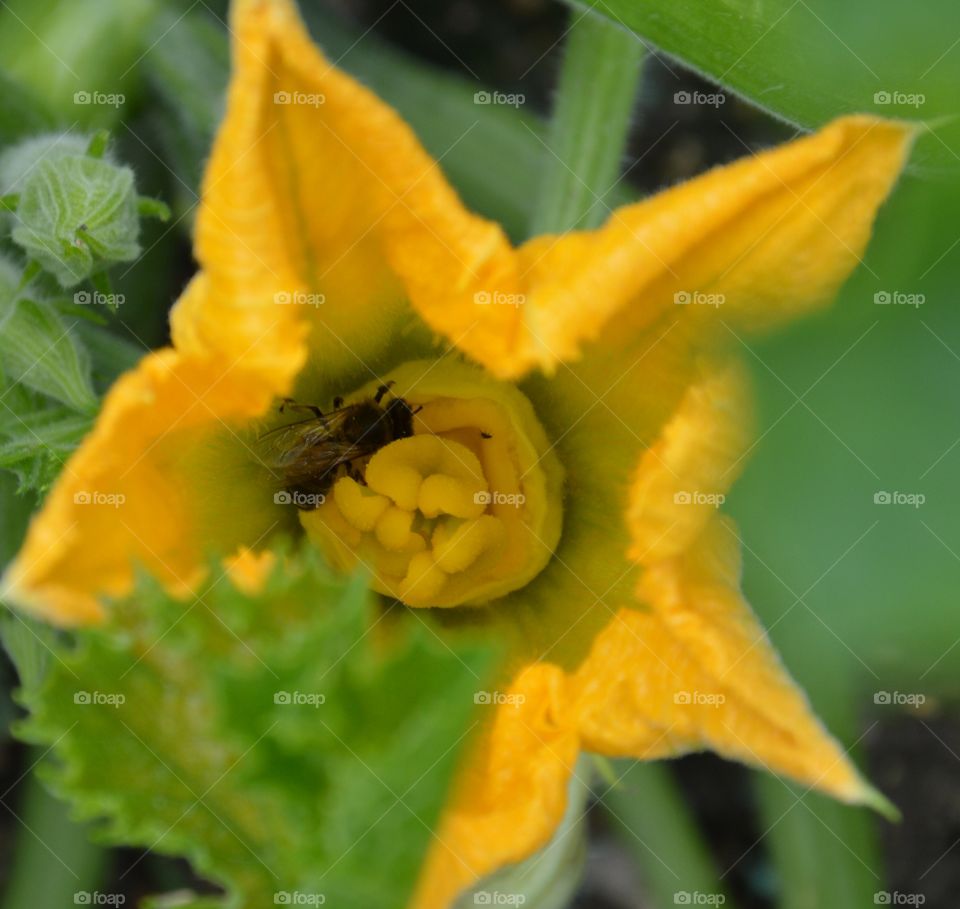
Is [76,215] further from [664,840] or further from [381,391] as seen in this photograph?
[664,840]

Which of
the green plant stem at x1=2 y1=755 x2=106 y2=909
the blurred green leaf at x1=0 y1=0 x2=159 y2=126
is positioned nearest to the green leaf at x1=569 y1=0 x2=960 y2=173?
the blurred green leaf at x1=0 y1=0 x2=159 y2=126

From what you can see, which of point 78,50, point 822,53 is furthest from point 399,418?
point 78,50

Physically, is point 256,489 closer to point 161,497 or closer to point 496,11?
point 161,497

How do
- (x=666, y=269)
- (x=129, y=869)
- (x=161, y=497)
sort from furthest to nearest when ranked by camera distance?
(x=129, y=869)
(x=161, y=497)
(x=666, y=269)

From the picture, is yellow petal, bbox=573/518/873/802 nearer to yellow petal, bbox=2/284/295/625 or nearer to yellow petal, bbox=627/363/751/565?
yellow petal, bbox=627/363/751/565

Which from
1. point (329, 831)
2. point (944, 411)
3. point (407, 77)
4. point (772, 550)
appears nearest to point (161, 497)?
point (329, 831)

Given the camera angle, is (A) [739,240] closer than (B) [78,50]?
Yes
